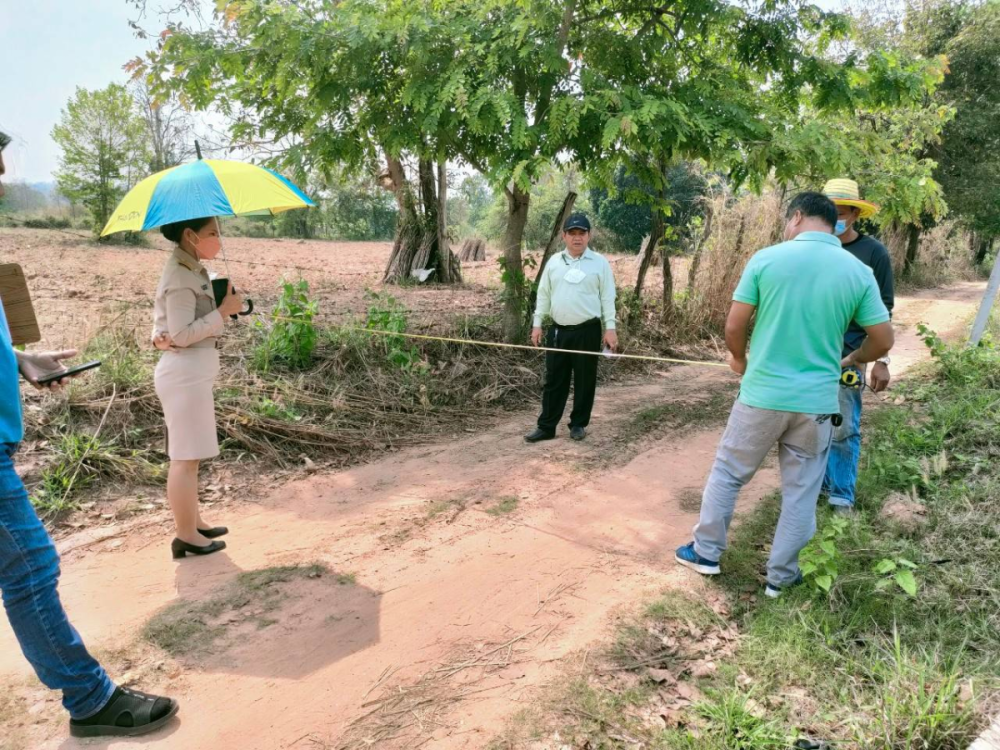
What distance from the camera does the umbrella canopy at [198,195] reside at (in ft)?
10.4

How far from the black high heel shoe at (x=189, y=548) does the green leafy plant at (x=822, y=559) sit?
3.29 metres

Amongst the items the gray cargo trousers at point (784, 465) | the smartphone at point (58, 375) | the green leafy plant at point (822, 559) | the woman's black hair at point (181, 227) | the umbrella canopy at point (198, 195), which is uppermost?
the umbrella canopy at point (198, 195)

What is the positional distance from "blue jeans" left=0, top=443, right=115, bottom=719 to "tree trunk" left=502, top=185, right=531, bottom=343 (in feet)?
18.9

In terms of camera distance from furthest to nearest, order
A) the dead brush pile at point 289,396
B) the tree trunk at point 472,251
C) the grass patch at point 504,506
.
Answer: the tree trunk at point 472,251 → the dead brush pile at point 289,396 → the grass patch at point 504,506

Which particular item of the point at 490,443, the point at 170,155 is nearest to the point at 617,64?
the point at 490,443

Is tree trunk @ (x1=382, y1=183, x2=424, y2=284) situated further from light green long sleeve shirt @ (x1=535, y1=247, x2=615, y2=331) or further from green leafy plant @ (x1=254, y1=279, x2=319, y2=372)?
light green long sleeve shirt @ (x1=535, y1=247, x2=615, y2=331)

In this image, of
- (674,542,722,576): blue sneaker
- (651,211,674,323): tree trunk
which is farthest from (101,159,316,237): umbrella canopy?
(651,211,674,323): tree trunk

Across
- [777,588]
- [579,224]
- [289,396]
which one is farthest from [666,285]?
[777,588]

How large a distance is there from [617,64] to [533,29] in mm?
1088

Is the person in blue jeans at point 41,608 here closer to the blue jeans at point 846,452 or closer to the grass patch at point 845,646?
the grass patch at point 845,646

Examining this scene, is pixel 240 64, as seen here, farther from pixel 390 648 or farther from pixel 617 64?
pixel 390 648

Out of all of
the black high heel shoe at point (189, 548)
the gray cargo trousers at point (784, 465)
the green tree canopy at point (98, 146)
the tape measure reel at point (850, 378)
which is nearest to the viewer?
the gray cargo trousers at point (784, 465)

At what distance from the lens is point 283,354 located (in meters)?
5.99

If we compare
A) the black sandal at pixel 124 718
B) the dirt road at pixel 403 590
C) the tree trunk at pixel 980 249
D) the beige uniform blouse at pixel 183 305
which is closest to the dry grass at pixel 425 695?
the dirt road at pixel 403 590
